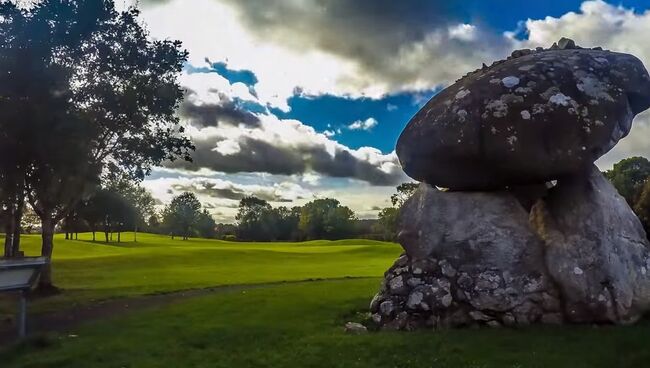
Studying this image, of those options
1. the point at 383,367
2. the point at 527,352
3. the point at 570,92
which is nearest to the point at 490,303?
the point at 527,352

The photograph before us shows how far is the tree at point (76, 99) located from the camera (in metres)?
25.0

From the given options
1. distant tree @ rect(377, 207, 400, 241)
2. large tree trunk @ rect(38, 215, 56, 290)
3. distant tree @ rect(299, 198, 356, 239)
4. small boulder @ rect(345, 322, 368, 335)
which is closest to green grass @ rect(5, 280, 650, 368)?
small boulder @ rect(345, 322, 368, 335)

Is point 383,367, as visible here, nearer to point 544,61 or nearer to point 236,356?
point 236,356

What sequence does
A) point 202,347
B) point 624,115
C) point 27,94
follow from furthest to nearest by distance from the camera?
point 27,94
point 624,115
point 202,347

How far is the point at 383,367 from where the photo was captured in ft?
39.6

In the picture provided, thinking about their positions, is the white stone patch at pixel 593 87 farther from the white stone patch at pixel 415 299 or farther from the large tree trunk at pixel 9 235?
the large tree trunk at pixel 9 235

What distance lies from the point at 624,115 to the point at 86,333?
18.6 meters

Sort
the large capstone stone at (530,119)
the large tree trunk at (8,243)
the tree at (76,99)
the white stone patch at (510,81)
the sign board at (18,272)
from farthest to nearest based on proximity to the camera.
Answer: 1. the large tree trunk at (8,243)
2. the tree at (76,99)
3. the white stone patch at (510,81)
4. the large capstone stone at (530,119)
5. the sign board at (18,272)

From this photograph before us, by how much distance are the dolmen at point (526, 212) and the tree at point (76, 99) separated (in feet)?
56.0

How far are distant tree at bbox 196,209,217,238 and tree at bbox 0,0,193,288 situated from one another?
403 feet

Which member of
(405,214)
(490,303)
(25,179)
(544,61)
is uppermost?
(544,61)

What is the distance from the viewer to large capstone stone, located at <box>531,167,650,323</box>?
15.8 meters

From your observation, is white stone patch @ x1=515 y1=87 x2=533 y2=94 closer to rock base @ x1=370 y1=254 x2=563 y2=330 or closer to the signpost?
rock base @ x1=370 y1=254 x2=563 y2=330

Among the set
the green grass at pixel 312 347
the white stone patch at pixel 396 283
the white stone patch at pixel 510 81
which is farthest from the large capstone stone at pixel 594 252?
the white stone patch at pixel 396 283
